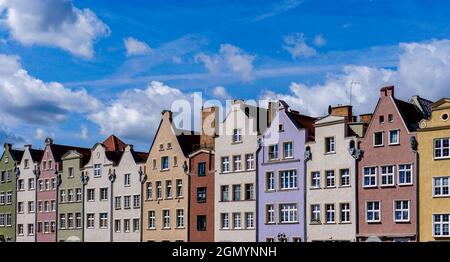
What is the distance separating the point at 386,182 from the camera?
7194cm

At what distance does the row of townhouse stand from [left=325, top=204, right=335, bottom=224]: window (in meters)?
0.15

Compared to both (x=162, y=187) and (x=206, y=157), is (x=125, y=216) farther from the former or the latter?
(x=206, y=157)

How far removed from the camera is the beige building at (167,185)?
8869 cm

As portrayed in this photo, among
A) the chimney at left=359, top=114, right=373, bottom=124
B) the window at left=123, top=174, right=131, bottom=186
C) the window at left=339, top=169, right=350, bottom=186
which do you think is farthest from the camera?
the window at left=123, top=174, right=131, bottom=186

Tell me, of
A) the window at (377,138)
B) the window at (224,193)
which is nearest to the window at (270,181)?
the window at (224,193)

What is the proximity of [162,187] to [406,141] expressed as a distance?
32199 millimetres

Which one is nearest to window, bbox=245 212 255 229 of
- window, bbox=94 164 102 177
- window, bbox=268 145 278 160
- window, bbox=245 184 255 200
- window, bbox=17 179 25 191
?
window, bbox=245 184 255 200

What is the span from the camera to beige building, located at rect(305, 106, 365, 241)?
244 ft

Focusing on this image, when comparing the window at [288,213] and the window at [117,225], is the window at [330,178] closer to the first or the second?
the window at [288,213]

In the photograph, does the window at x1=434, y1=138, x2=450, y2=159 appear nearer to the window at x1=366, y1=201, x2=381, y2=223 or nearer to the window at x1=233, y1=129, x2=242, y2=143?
the window at x1=366, y1=201, x2=381, y2=223

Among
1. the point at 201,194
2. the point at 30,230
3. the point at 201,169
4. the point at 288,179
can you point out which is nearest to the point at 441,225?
the point at 288,179

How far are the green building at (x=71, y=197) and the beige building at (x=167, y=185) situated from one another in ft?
41.5

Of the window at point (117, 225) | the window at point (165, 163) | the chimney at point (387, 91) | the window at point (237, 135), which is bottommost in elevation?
the window at point (117, 225)
